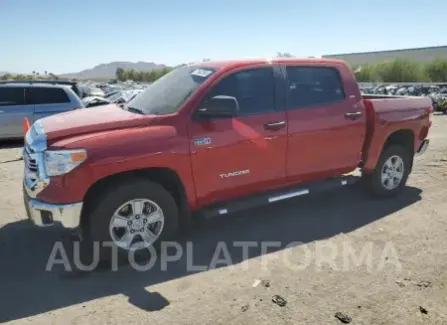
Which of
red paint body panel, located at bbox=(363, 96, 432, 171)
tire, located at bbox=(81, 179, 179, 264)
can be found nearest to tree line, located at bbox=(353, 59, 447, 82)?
red paint body panel, located at bbox=(363, 96, 432, 171)

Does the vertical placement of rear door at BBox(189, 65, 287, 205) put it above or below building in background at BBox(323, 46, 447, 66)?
below

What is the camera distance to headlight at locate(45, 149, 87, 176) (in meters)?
3.59

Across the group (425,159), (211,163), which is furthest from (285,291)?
(425,159)

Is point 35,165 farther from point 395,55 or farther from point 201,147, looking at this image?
point 395,55

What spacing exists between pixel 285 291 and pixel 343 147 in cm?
226

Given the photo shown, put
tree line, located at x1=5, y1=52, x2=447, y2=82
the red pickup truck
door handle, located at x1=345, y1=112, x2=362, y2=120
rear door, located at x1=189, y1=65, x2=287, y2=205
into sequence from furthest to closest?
tree line, located at x1=5, y1=52, x2=447, y2=82 → door handle, located at x1=345, y1=112, x2=362, y2=120 → rear door, located at x1=189, y1=65, x2=287, y2=205 → the red pickup truck

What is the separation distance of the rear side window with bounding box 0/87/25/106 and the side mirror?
27.9 ft

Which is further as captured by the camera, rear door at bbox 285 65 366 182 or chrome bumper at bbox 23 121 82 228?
rear door at bbox 285 65 366 182

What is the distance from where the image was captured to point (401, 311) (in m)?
3.25

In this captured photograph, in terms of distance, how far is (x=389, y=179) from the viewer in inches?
234

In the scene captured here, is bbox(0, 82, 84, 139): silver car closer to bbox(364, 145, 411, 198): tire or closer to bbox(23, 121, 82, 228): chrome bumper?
bbox(23, 121, 82, 228): chrome bumper

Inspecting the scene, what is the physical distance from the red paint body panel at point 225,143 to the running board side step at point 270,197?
0.08m

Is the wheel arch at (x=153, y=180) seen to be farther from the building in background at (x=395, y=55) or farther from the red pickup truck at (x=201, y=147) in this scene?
the building in background at (x=395, y=55)

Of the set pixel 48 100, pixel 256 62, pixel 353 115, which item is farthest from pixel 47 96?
pixel 353 115
